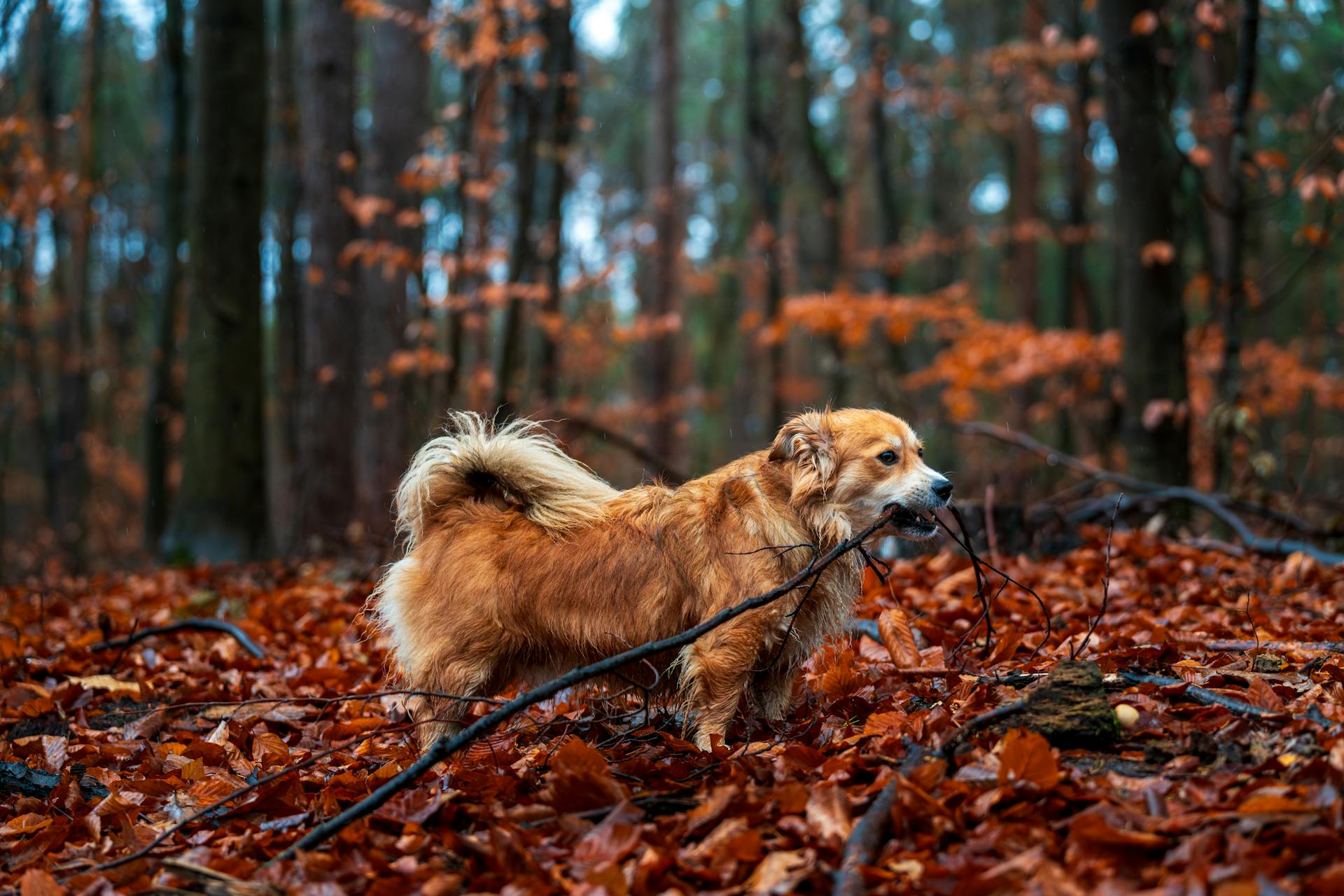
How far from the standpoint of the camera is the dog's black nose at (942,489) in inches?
171

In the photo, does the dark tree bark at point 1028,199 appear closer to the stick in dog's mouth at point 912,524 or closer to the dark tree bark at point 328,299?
the dark tree bark at point 328,299

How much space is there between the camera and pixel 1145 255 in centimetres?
962

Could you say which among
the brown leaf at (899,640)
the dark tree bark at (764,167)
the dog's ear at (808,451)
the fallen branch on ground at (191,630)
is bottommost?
the fallen branch on ground at (191,630)

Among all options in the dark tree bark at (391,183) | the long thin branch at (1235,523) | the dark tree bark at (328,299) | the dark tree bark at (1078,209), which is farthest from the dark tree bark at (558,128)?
the dark tree bark at (1078,209)

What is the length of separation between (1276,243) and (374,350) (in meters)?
24.5

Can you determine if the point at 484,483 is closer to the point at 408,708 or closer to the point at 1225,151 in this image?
the point at 408,708

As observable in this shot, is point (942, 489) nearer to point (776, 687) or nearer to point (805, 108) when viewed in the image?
point (776, 687)

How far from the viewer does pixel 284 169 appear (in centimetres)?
2188

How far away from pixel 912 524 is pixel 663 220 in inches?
570

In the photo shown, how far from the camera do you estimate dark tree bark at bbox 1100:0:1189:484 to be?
9.54m

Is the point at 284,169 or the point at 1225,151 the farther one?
the point at 284,169

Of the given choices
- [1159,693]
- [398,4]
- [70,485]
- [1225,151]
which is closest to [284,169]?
[70,485]

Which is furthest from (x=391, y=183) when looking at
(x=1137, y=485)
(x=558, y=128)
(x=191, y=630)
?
(x=1137, y=485)

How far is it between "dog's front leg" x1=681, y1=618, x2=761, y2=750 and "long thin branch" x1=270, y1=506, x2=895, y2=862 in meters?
0.22
